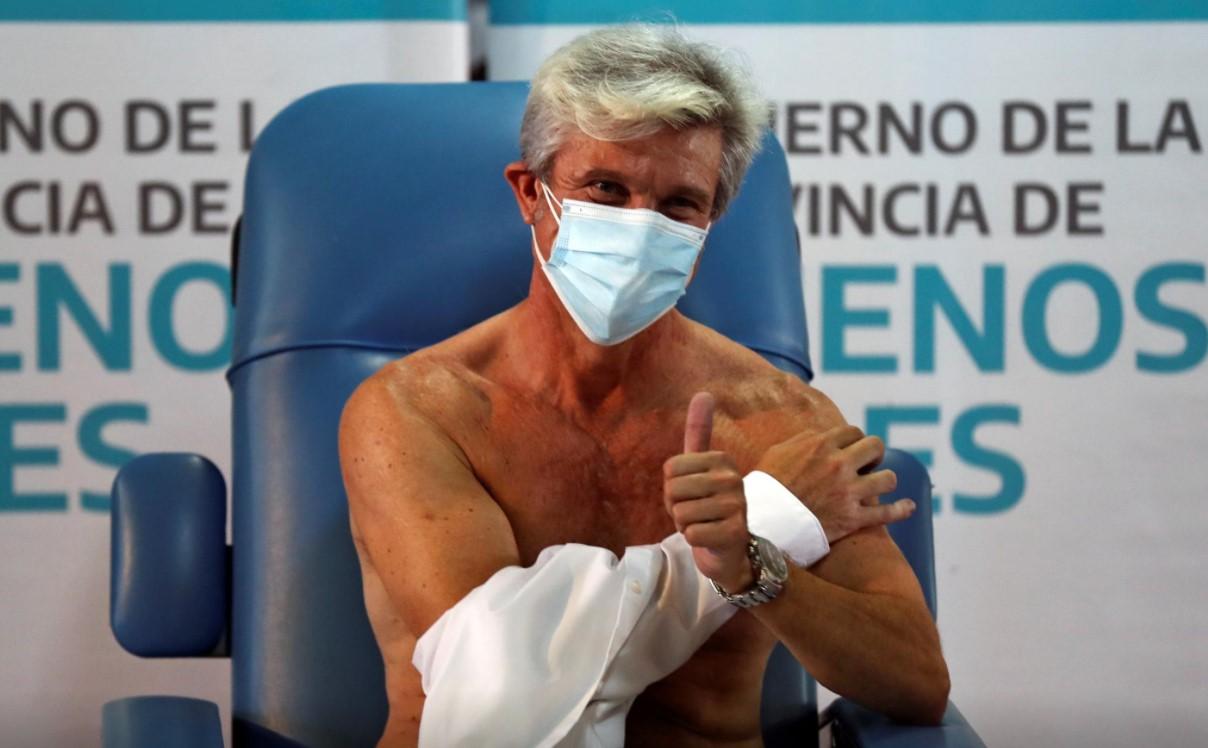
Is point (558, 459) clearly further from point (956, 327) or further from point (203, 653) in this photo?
point (956, 327)

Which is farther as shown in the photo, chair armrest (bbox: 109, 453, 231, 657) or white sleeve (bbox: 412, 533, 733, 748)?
chair armrest (bbox: 109, 453, 231, 657)

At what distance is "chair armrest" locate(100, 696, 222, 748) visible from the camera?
1534 millimetres

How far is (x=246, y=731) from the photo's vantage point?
1898mm

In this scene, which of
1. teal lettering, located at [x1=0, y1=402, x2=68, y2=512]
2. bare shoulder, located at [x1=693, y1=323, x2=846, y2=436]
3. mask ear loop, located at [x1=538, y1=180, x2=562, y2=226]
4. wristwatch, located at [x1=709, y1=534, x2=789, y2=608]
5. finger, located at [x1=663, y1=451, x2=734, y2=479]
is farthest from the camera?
teal lettering, located at [x1=0, y1=402, x2=68, y2=512]

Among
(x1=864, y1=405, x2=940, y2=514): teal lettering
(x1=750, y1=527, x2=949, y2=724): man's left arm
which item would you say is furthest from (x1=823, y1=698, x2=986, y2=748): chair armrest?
(x1=864, y1=405, x2=940, y2=514): teal lettering

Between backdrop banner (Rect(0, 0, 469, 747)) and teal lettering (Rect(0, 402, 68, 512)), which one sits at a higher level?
backdrop banner (Rect(0, 0, 469, 747))

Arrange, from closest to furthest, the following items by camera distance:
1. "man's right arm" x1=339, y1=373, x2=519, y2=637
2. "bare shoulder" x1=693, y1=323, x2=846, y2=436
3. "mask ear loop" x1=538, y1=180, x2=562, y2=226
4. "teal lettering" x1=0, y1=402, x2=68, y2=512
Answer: "man's right arm" x1=339, y1=373, x2=519, y2=637
"mask ear loop" x1=538, y1=180, x2=562, y2=226
"bare shoulder" x1=693, y1=323, x2=846, y2=436
"teal lettering" x1=0, y1=402, x2=68, y2=512

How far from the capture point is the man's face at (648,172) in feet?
5.50

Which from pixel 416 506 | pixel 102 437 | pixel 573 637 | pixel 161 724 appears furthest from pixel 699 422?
pixel 102 437

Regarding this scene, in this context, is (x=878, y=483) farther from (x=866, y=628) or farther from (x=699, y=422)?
(x=699, y=422)

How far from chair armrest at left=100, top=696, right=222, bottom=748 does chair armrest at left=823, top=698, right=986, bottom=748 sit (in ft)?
2.18

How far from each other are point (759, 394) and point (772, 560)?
0.40 m

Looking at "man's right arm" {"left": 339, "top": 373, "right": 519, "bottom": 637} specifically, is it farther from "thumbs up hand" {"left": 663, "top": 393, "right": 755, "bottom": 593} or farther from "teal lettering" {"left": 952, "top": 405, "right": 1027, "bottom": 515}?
"teal lettering" {"left": 952, "top": 405, "right": 1027, "bottom": 515}

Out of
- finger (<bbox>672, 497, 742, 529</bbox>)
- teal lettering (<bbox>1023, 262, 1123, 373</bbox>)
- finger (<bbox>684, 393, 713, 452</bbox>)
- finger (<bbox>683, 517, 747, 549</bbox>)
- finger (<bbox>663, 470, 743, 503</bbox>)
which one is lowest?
teal lettering (<bbox>1023, 262, 1123, 373</bbox>)
